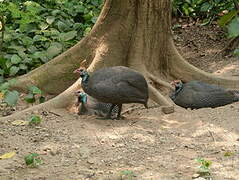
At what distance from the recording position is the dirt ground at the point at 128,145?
5105 millimetres

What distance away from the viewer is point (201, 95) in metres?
7.06

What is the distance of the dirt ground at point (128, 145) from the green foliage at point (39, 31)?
1.87 m

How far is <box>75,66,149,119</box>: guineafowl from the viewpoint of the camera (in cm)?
→ 656

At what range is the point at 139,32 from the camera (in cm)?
737

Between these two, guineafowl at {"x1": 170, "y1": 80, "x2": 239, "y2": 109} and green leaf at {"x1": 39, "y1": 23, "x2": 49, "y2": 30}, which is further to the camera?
green leaf at {"x1": 39, "y1": 23, "x2": 49, "y2": 30}

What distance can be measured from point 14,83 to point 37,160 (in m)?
2.48

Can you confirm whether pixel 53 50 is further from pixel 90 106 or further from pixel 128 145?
pixel 128 145

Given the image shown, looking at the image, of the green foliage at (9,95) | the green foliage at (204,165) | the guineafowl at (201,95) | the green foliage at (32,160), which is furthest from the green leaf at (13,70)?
the green foliage at (204,165)

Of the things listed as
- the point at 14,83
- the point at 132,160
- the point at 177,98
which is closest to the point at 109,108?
the point at 177,98

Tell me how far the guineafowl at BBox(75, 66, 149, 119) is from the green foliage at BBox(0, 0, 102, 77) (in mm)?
1900

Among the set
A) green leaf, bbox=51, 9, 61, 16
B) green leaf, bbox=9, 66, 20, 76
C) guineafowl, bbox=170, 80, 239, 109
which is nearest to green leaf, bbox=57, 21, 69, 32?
green leaf, bbox=51, 9, 61, 16

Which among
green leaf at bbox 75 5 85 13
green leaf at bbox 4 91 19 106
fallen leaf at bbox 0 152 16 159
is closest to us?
fallen leaf at bbox 0 152 16 159

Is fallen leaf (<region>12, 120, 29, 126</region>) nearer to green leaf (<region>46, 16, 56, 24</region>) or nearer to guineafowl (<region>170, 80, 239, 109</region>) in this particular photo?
guineafowl (<region>170, 80, 239, 109</region>)

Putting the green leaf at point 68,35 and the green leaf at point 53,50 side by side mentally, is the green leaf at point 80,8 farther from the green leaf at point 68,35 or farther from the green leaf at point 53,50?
the green leaf at point 53,50
